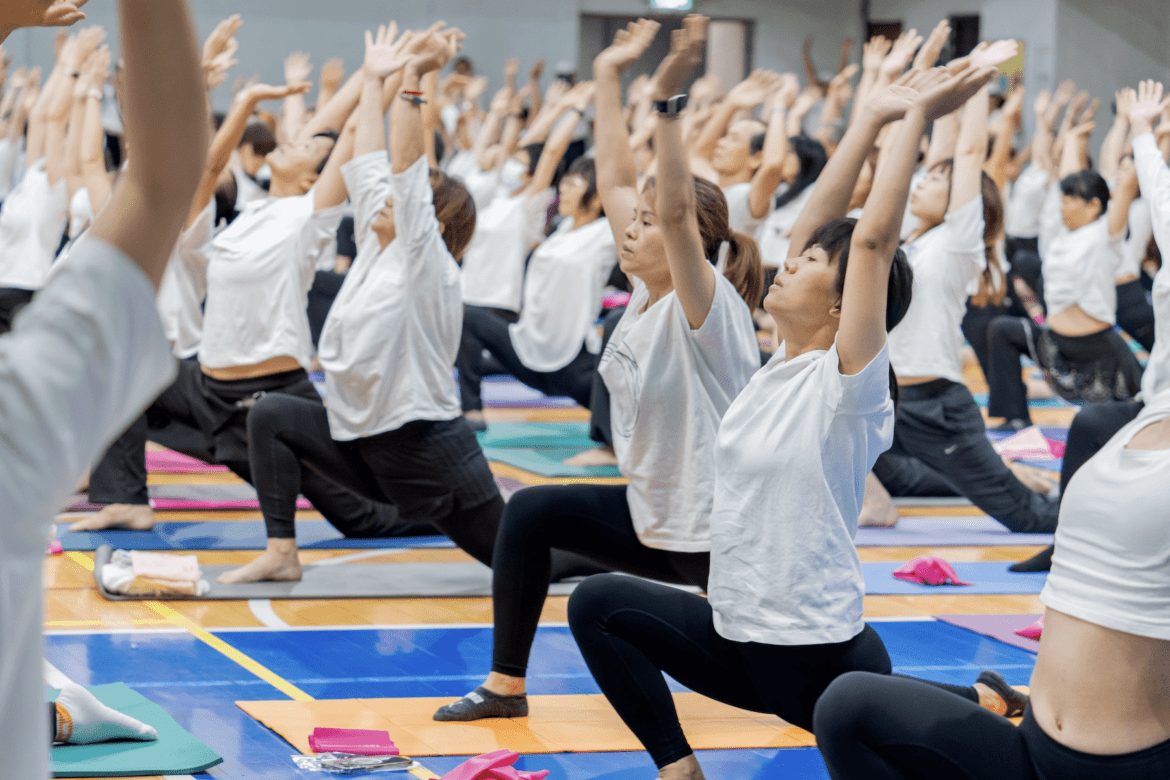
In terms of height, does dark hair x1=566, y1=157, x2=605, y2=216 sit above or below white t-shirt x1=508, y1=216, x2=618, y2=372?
above

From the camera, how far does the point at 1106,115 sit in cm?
1958

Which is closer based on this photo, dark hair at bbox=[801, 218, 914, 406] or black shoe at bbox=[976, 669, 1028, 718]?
dark hair at bbox=[801, 218, 914, 406]

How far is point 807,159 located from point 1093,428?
16.7 ft

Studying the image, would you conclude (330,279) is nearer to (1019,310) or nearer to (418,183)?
(418,183)

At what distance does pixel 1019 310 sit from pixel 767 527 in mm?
10168

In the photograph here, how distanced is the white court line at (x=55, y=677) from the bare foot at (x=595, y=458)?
12.3ft

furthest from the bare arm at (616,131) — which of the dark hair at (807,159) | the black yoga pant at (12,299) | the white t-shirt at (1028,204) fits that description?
the white t-shirt at (1028,204)

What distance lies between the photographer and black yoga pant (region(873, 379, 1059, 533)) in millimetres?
5645

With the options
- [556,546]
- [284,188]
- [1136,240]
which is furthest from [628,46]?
[1136,240]

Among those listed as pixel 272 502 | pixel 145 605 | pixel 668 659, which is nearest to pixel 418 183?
pixel 272 502

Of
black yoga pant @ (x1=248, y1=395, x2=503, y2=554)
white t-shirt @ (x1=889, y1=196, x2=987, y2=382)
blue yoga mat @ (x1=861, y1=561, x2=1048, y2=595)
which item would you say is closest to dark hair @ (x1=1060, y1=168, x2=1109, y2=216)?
white t-shirt @ (x1=889, y1=196, x2=987, y2=382)

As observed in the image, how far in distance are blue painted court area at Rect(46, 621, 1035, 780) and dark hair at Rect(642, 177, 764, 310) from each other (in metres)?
1.14

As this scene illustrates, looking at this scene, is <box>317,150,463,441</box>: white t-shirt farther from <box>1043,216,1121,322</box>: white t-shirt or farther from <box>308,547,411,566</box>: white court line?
<box>1043,216,1121,322</box>: white t-shirt

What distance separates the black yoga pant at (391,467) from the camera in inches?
171
